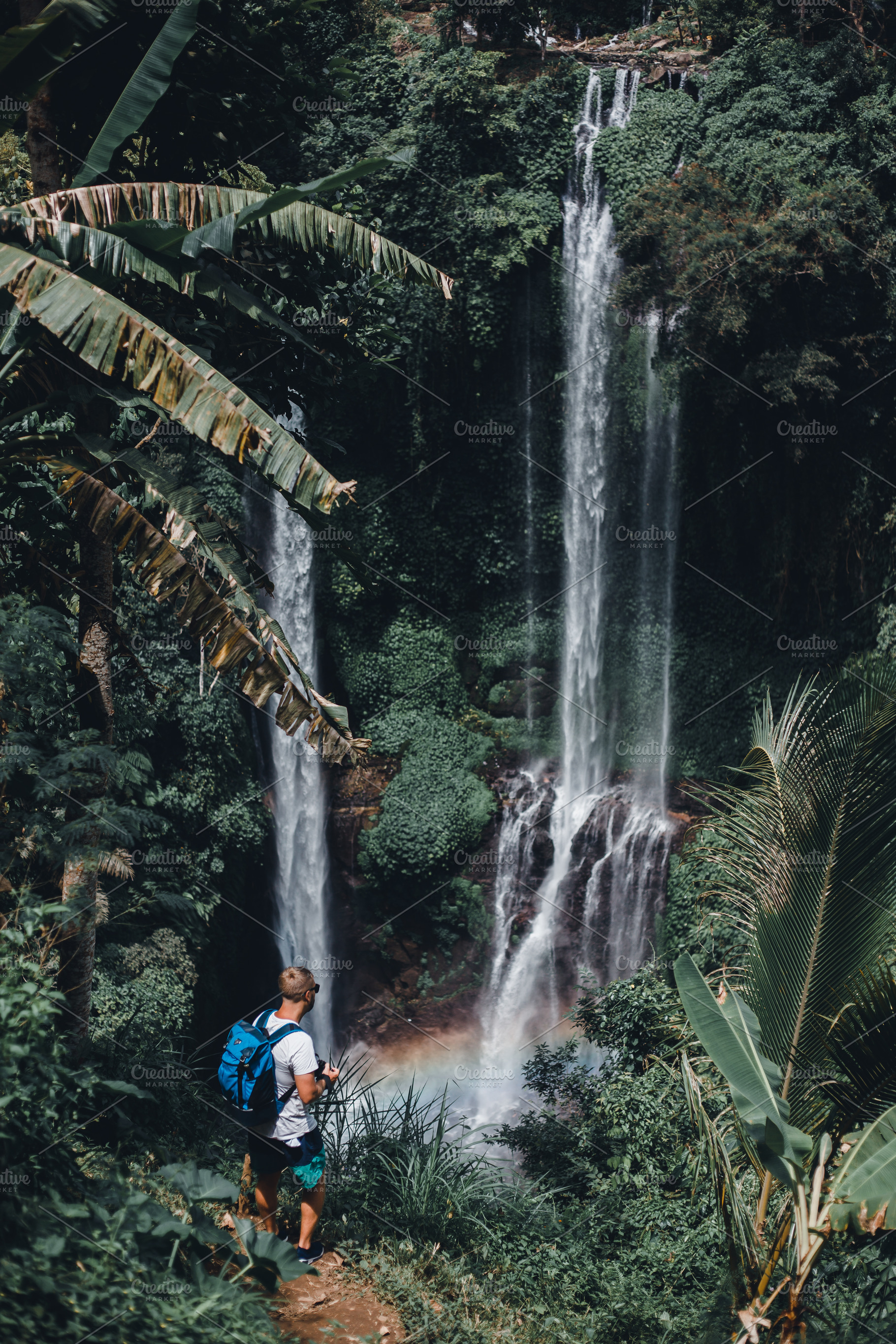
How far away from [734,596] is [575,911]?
5.74 metres

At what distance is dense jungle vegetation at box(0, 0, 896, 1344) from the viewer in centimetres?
485

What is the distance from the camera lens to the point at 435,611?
18.8 m

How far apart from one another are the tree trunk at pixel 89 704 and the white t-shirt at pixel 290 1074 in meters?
1.41

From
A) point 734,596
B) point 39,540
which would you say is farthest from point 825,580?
point 39,540

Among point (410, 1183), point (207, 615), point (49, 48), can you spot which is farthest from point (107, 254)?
point (410, 1183)

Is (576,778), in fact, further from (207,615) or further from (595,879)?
(207,615)

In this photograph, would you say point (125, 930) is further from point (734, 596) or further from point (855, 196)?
point (855, 196)

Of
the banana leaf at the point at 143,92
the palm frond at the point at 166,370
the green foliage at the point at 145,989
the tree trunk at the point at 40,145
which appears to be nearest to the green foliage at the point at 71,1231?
the palm frond at the point at 166,370

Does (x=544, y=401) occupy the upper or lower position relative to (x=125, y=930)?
upper

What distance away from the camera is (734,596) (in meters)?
16.8

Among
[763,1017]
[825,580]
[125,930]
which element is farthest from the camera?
[825,580]

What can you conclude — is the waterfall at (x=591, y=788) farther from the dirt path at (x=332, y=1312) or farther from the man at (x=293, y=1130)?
the man at (x=293, y=1130)

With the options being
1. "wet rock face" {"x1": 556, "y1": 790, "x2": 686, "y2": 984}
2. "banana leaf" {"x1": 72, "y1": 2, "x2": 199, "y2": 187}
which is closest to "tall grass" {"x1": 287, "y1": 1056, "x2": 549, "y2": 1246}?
"banana leaf" {"x1": 72, "y1": 2, "x2": 199, "y2": 187}

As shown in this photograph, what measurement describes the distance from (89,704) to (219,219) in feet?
9.57
